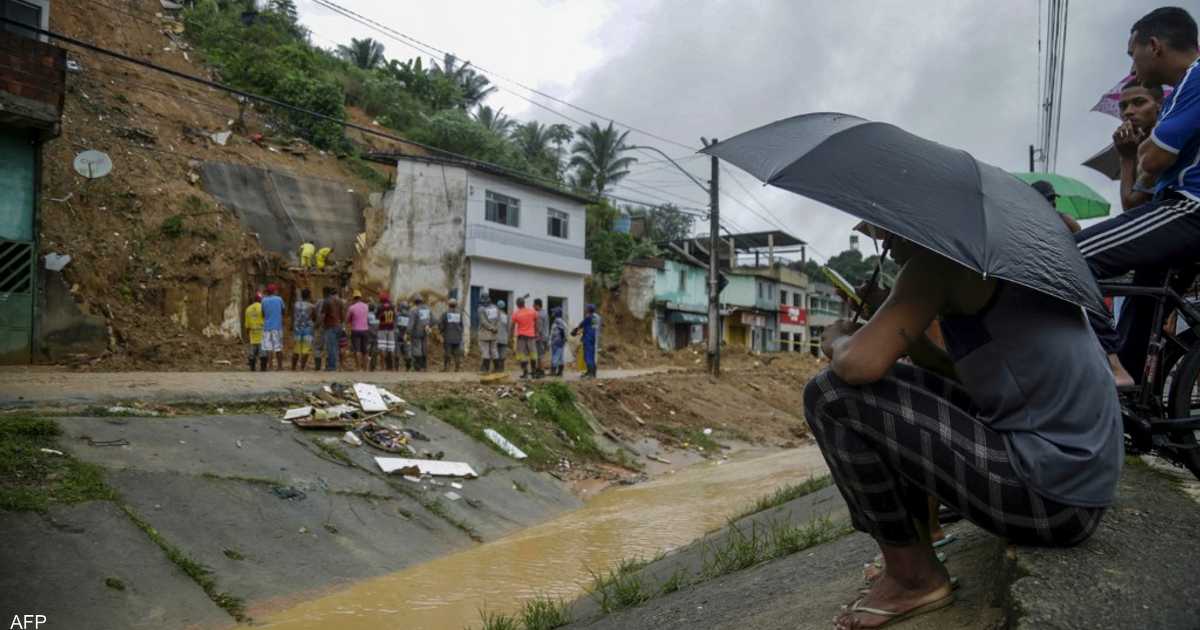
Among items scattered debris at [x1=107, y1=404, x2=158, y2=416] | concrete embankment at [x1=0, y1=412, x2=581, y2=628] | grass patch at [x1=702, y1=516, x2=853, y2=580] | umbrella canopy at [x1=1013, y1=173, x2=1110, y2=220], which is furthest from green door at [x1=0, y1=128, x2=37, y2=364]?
umbrella canopy at [x1=1013, y1=173, x2=1110, y2=220]

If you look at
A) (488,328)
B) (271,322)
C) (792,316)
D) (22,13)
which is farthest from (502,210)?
(792,316)

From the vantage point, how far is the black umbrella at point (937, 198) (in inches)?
76.1

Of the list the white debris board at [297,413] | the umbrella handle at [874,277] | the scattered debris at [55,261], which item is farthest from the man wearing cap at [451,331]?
the umbrella handle at [874,277]

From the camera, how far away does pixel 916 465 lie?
204 centimetres

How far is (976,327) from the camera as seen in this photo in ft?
6.81

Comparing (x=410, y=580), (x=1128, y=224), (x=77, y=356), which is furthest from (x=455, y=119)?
(x=1128, y=224)

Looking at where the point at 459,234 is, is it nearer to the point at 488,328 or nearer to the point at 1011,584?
the point at 488,328

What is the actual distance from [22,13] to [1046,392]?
729 inches

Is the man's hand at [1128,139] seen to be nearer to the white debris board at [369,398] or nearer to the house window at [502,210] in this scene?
the white debris board at [369,398]

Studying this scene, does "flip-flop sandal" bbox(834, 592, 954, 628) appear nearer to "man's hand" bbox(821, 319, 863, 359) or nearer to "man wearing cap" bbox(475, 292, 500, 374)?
"man's hand" bbox(821, 319, 863, 359)

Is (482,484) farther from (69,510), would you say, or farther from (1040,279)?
(1040,279)

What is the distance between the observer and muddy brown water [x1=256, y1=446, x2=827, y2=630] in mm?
5484

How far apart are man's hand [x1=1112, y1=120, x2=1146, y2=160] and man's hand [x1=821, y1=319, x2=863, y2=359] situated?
1.90m

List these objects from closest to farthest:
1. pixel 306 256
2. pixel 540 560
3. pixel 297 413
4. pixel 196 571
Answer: pixel 196 571 < pixel 540 560 < pixel 297 413 < pixel 306 256
